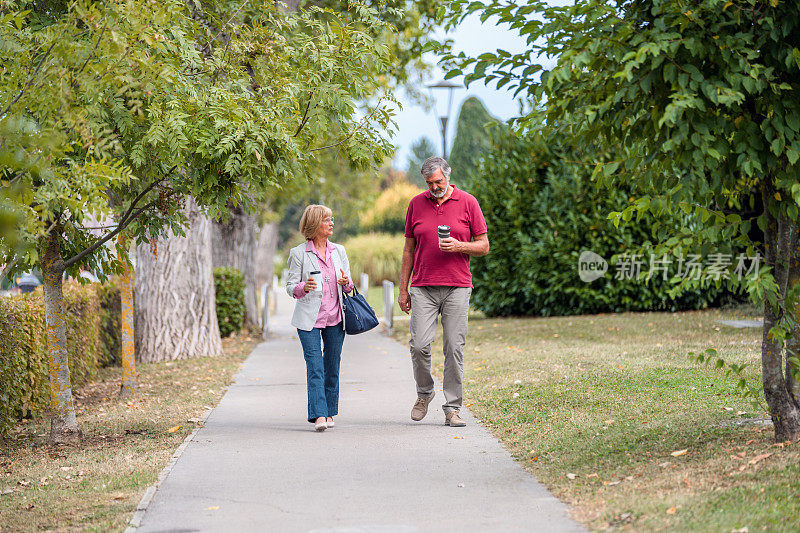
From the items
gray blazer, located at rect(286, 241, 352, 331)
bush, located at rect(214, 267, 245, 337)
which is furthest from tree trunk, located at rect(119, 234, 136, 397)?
bush, located at rect(214, 267, 245, 337)

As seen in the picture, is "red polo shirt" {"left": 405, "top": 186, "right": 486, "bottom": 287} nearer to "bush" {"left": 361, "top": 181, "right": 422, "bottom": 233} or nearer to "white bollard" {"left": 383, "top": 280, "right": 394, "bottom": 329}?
"white bollard" {"left": 383, "top": 280, "right": 394, "bottom": 329}

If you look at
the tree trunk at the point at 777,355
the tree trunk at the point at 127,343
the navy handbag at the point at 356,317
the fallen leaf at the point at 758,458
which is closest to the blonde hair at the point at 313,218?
the navy handbag at the point at 356,317

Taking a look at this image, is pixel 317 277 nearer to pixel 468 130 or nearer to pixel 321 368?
pixel 321 368

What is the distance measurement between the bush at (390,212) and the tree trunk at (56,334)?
43.7 metres

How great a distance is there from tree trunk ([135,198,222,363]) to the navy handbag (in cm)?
604

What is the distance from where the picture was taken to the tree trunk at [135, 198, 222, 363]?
43.1 ft

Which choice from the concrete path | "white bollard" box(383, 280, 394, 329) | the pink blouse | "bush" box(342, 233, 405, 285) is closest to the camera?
the concrete path

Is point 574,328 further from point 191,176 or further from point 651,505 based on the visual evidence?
point 651,505

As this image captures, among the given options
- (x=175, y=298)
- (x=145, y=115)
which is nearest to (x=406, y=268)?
(x=145, y=115)

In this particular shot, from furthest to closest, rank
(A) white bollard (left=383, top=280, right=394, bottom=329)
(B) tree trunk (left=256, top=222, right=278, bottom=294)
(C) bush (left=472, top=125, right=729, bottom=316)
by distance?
1. (B) tree trunk (left=256, top=222, right=278, bottom=294)
2. (A) white bollard (left=383, top=280, right=394, bottom=329)
3. (C) bush (left=472, top=125, right=729, bottom=316)

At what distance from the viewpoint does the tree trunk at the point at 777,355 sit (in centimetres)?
548

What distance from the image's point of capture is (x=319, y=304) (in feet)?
24.3

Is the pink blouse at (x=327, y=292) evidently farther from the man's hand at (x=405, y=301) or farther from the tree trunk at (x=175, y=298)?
the tree trunk at (x=175, y=298)

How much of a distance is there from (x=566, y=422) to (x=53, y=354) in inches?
164
